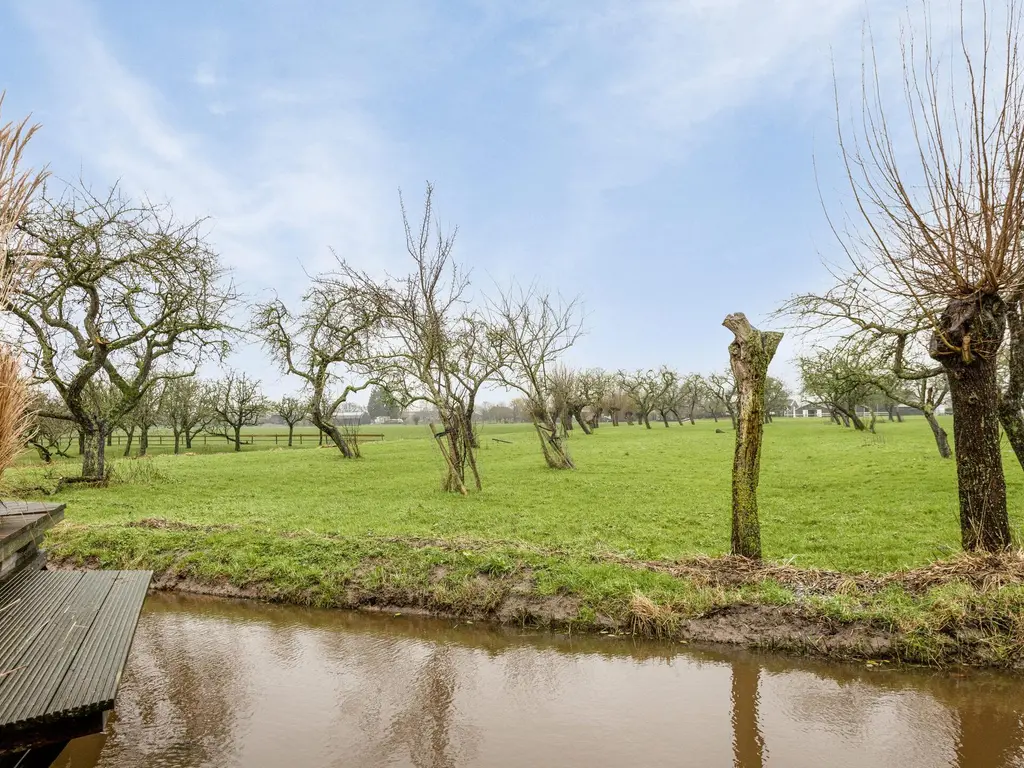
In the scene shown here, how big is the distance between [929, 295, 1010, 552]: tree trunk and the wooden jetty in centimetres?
809

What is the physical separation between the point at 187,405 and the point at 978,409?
44.1 m

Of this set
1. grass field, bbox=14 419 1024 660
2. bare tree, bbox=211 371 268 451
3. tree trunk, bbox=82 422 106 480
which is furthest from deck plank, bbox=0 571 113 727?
bare tree, bbox=211 371 268 451

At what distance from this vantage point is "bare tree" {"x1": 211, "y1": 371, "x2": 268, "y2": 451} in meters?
43.8

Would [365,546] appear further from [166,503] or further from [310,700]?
[166,503]

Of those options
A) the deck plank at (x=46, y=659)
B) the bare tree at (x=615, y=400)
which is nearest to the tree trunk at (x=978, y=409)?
the deck plank at (x=46, y=659)

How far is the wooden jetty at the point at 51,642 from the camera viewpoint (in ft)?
8.06

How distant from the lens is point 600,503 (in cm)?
1270

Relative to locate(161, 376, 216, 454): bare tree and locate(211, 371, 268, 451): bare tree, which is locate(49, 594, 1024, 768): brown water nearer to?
locate(161, 376, 216, 454): bare tree

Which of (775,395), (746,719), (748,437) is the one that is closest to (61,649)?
(746,719)

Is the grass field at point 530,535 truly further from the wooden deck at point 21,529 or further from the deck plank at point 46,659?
the deck plank at point 46,659

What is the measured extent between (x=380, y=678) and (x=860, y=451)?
24935 mm

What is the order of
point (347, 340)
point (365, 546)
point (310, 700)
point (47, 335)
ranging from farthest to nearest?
1. point (347, 340)
2. point (47, 335)
3. point (365, 546)
4. point (310, 700)

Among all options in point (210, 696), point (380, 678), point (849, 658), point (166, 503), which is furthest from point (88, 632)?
point (166, 503)

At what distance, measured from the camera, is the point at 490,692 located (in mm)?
4652
